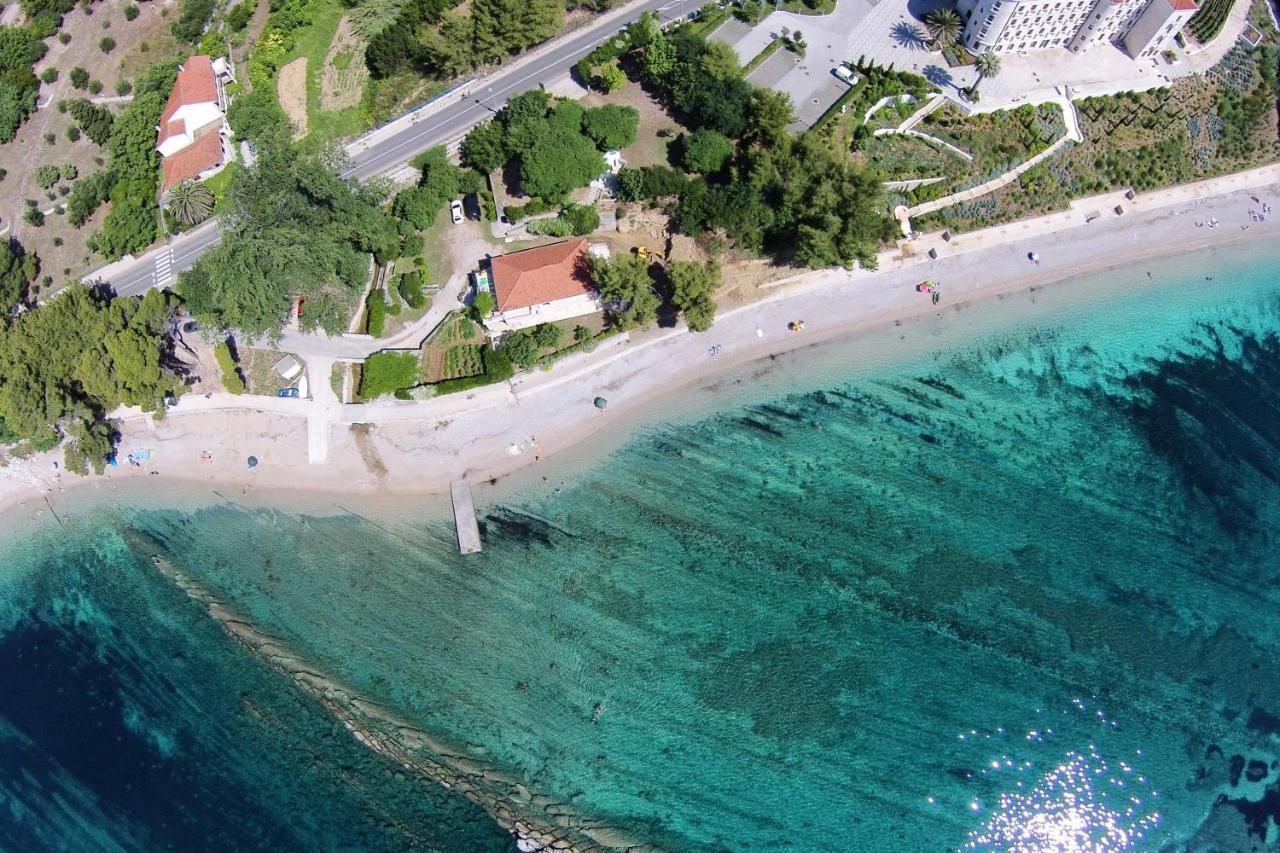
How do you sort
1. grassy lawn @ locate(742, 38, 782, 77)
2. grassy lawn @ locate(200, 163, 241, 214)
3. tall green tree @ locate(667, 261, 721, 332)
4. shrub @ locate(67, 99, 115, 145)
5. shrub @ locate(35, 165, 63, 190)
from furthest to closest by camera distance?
shrub @ locate(67, 99, 115, 145)
shrub @ locate(35, 165, 63, 190)
grassy lawn @ locate(200, 163, 241, 214)
grassy lawn @ locate(742, 38, 782, 77)
tall green tree @ locate(667, 261, 721, 332)

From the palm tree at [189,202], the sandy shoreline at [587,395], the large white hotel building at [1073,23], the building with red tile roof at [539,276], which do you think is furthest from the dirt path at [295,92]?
the large white hotel building at [1073,23]

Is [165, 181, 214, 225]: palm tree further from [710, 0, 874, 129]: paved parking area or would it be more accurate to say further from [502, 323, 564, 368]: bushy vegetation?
[710, 0, 874, 129]: paved parking area

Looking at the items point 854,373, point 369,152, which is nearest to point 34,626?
point 369,152

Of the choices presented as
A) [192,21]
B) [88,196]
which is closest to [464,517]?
[88,196]

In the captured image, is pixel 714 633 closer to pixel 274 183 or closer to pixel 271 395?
pixel 271 395

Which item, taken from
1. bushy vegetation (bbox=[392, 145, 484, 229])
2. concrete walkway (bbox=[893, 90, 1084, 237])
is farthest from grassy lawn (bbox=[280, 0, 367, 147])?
concrete walkway (bbox=[893, 90, 1084, 237])

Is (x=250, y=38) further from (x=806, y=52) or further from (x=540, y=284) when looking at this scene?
(x=806, y=52)

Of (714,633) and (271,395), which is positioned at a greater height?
(271,395)
